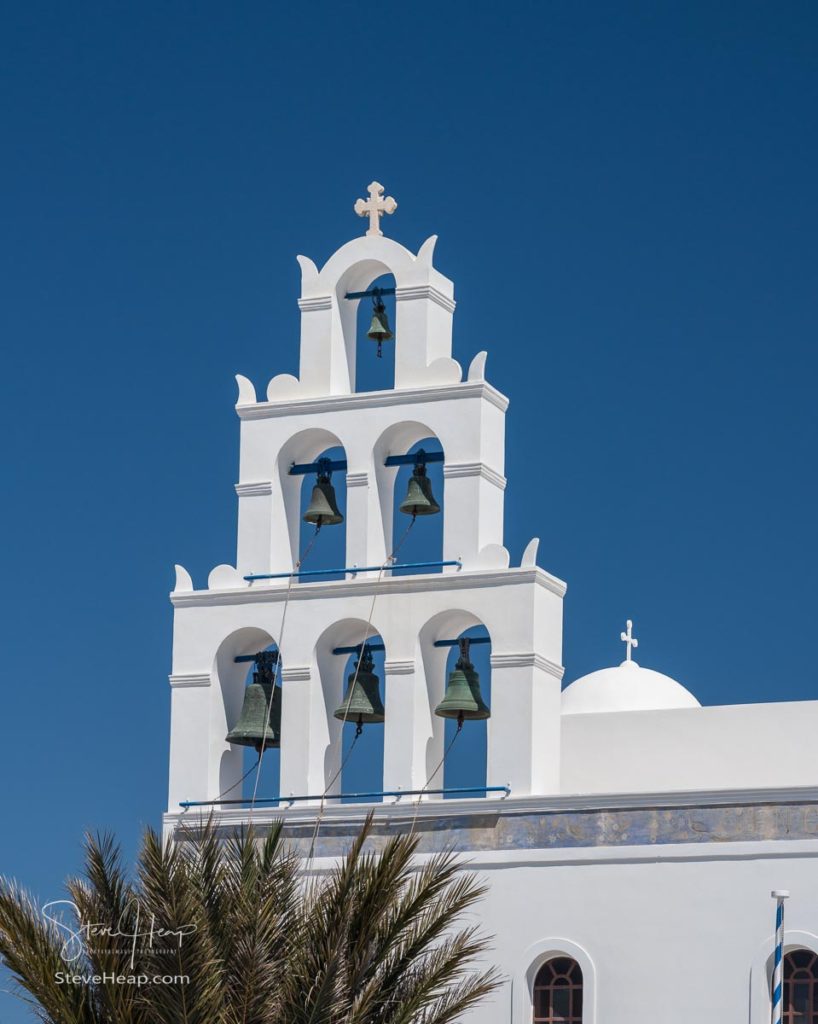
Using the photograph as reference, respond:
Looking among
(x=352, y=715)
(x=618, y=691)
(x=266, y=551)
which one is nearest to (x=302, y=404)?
(x=266, y=551)

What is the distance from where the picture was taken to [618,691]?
2591cm

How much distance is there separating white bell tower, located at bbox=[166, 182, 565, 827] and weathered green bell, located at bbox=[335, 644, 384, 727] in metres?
0.26

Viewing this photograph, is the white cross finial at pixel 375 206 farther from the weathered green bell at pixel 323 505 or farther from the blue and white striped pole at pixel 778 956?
the blue and white striped pole at pixel 778 956

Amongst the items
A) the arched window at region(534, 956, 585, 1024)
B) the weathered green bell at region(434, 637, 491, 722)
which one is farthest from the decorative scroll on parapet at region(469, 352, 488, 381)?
the arched window at region(534, 956, 585, 1024)

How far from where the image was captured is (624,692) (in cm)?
2589

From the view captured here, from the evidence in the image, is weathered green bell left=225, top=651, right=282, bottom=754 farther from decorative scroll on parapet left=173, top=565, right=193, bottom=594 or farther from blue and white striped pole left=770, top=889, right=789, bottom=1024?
blue and white striped pole left=770, top=889, right=789, bottom=1024

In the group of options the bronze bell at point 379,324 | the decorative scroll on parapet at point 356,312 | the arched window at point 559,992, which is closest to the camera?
the arched window at point 559,992

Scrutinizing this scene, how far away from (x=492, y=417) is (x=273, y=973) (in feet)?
22.8

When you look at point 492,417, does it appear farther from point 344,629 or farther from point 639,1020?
point 639,1020

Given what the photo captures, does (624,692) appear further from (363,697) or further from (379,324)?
(379,324)

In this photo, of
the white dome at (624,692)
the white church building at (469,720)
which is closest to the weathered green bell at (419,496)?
the white church building at (469,720)

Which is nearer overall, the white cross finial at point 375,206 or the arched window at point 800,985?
the arched window at point 800,985

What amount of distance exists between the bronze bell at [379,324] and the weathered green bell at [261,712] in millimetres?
3238

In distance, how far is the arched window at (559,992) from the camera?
71.5 ft
